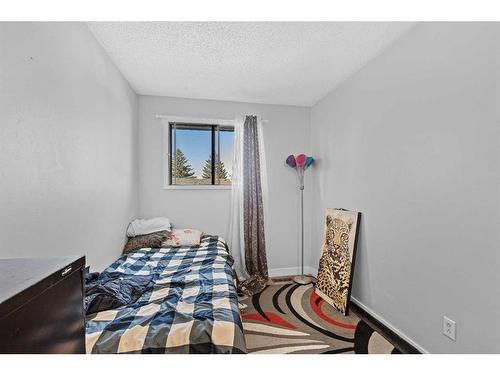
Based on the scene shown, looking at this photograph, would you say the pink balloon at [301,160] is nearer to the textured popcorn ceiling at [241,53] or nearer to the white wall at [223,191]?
the white wall at [223,191]

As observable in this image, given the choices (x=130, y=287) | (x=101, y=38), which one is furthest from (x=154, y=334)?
(x=101, y=38)

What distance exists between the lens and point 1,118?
3.37 feet

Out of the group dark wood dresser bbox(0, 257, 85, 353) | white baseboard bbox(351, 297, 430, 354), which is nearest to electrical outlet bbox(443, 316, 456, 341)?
white baseboard bbox(351, 297, 430, 354)

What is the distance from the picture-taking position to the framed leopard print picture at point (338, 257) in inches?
93.7

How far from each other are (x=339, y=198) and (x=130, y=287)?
2.25m

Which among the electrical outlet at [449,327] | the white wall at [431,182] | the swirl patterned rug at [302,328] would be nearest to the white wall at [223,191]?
the swirl patterned rug at [302,328]

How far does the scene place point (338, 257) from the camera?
2.58 meters

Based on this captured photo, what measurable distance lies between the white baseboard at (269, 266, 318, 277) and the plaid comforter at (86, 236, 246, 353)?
1.58 metres

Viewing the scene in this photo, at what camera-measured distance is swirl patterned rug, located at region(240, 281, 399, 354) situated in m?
1.89

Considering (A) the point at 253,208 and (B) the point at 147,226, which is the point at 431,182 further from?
(B) the point at 147,226

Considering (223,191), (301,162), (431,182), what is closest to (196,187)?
(223,191)

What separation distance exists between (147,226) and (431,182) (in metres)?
2.78
